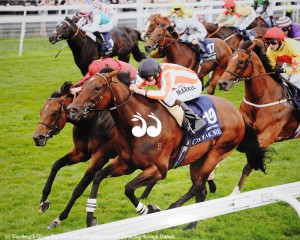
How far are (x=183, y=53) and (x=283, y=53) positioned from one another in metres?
4.21

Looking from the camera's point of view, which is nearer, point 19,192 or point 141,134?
point 141,134

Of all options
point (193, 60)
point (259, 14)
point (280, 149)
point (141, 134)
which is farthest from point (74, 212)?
point (259, 14)

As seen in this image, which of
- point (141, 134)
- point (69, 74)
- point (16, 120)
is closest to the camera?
point (141, 134)

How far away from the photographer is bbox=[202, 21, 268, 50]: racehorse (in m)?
12.7

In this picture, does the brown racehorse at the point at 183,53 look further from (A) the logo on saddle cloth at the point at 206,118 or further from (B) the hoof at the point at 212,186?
(A) the logo on saddle cloth at the point at 206,118

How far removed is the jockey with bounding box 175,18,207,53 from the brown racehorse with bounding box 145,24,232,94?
19 cm

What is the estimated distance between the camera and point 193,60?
35.5 ft

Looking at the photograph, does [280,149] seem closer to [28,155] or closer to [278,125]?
[278,125]

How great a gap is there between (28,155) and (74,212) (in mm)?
2456

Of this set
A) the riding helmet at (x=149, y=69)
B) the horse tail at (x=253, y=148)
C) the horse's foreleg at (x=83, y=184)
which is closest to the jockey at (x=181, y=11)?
the horse tail at (x=253, y=148)

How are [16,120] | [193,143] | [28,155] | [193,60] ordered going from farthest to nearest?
[193,60]
[16,120]
[28,155]
[193,143]

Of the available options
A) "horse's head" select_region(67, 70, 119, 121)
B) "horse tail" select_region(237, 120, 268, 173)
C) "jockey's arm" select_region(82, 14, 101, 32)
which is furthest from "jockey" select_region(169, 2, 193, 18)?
"horse's head" select_region(67, 70, 119, 121)

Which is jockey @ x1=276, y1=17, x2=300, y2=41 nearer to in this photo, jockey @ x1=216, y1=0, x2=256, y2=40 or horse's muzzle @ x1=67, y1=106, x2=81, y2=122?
jockey @ x1=216, y1=0, x2=256, y2=40

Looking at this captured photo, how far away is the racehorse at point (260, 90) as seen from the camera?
6.58 meters
